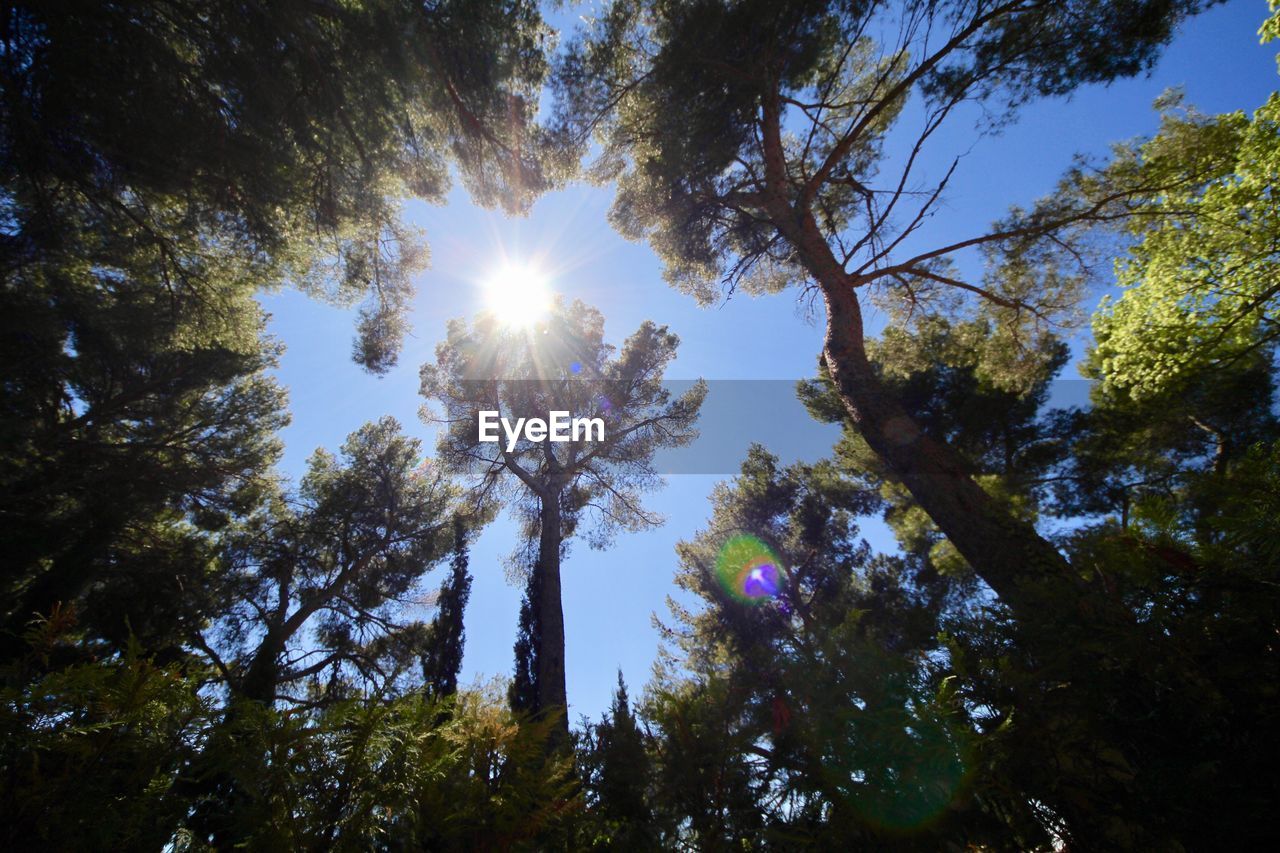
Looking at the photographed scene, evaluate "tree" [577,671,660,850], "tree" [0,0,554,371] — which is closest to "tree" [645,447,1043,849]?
"tree" [577,671,660,850]

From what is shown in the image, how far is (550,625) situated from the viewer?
8.35m

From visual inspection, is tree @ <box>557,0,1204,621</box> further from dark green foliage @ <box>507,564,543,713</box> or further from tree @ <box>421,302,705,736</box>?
dark green foliage @ <box>507,564,543,713</box>

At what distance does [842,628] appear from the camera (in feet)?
6.33

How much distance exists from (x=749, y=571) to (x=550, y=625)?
619 cm

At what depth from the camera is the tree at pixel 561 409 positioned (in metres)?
12.2

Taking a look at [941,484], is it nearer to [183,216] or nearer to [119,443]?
[183,216]

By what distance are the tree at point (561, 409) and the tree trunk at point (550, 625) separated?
85.8 inches

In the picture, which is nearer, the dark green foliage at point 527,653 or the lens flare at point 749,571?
the dark green foliage at point 527,653

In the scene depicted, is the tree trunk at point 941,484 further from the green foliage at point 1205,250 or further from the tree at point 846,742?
the green foliage at point 1205,250

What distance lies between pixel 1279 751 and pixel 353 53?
898 centimetres

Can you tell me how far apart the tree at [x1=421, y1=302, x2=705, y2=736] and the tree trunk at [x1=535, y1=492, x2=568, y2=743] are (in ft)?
7.15

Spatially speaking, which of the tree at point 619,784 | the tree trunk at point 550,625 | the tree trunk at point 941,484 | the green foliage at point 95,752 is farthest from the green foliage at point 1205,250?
the tree trunk at point 550,625

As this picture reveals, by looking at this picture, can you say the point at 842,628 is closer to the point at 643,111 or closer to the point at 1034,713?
the point at 1034,713

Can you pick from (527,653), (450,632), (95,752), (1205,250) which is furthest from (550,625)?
(1205,250)
